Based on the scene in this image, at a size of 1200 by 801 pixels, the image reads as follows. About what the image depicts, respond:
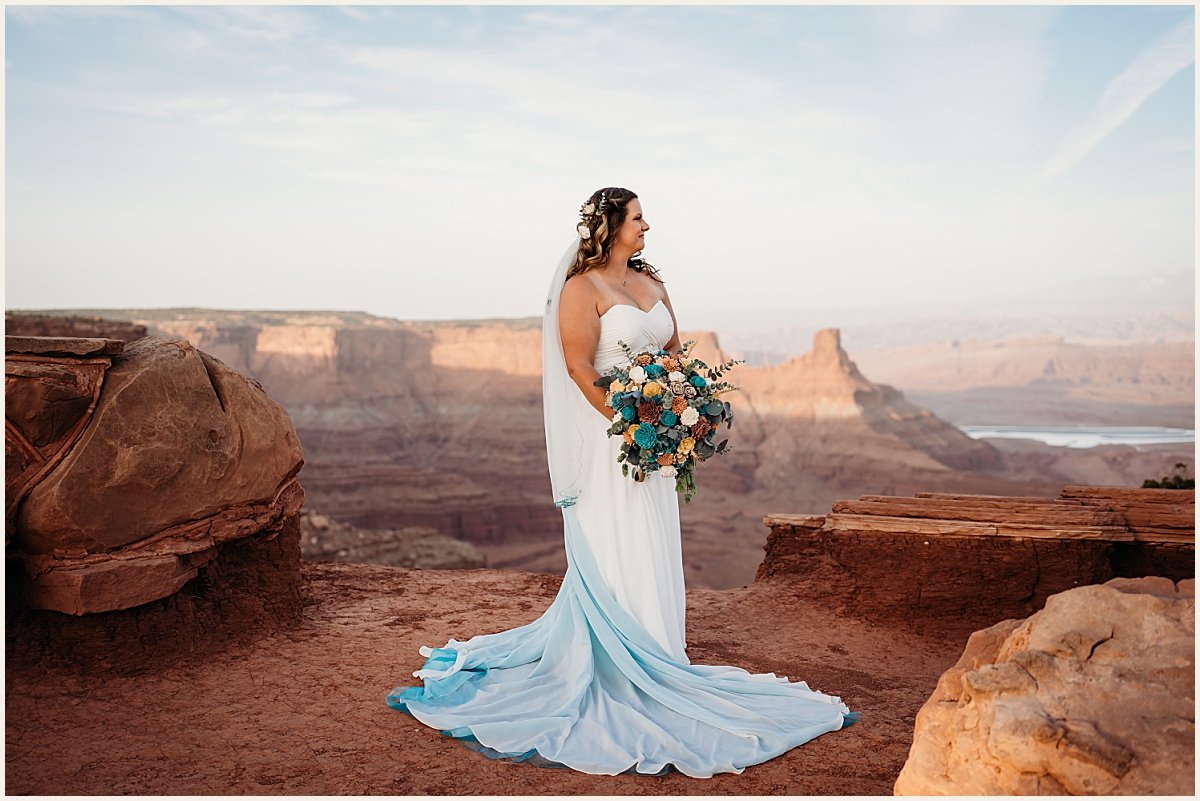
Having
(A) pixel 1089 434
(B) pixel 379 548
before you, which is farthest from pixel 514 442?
(A) pixel 1089 434

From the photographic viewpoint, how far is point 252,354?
5838 cm

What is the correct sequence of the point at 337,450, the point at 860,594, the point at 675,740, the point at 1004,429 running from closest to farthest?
the point at 675,740
the point at 860,594
the point at 337,450
the point at 1004,429

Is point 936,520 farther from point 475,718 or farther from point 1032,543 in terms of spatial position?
point 475,718

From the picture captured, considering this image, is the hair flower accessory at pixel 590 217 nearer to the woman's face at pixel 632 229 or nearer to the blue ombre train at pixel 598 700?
the woman's face at pixel 632 229

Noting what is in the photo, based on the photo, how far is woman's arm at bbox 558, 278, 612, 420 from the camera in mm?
4710

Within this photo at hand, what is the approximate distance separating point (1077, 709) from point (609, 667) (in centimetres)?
249

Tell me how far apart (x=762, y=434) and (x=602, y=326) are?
50.2 meters

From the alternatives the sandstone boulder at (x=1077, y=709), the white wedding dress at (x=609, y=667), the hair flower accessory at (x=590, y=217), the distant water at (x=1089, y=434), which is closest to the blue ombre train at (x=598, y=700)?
the white wedding dress at (x=609, y=667)

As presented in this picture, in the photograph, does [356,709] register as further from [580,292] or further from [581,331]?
[580,292]

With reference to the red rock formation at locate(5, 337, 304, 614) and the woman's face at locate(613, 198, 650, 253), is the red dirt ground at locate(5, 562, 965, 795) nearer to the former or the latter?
the red rock formation at locate(5, 337, 304, 614)

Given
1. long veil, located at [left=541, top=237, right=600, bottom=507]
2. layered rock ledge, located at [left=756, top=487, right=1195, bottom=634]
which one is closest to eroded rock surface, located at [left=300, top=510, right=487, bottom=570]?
layered rock ledge, located at [left=756, top=487, right=1195, bottom=634]

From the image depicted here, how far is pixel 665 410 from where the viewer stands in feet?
14.5

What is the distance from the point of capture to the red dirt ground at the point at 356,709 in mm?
3771

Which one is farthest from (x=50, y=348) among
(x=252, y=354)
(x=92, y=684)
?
(x=252, y=354)
